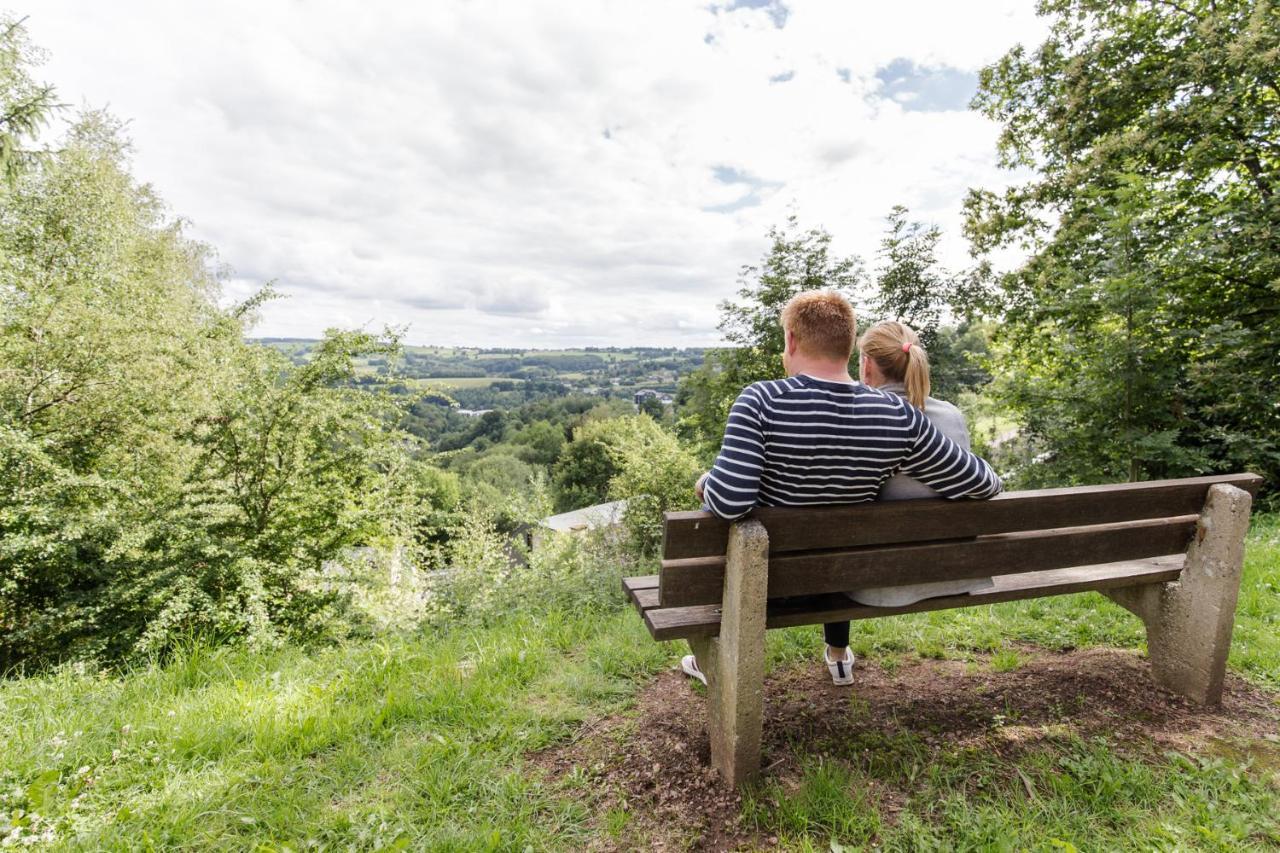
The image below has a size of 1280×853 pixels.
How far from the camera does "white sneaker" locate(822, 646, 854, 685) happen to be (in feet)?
9.66

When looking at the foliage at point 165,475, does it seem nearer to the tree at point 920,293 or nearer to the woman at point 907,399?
the woman at point 907,399

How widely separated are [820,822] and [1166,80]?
1252 centimetres

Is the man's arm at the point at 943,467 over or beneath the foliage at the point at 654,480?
over

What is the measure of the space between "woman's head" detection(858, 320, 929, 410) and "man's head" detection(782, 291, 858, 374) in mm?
527

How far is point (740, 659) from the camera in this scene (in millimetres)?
2039

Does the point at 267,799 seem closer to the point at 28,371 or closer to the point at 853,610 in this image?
the point at 853,610

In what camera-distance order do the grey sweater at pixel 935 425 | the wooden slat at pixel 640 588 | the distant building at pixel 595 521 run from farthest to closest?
the distant building at pixel 595 521 < the wooden slat at pixel 640 588 < the grey sweater at pixel 935 425

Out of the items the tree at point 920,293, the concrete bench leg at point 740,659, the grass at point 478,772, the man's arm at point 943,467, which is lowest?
the grass at point 478,772

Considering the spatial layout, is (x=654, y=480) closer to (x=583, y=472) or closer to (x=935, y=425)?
(x=935, y=425)

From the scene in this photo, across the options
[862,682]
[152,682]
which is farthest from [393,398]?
[862,682]

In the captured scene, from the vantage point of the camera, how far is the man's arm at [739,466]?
191 centimetres

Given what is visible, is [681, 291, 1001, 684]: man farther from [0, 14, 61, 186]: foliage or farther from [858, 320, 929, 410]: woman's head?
[0, 14, 61, 186]: foliage

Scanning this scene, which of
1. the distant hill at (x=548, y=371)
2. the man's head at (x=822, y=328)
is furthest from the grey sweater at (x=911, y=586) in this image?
the distant hill at (x=548, y=371)

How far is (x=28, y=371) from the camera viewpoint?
732 centimetres
